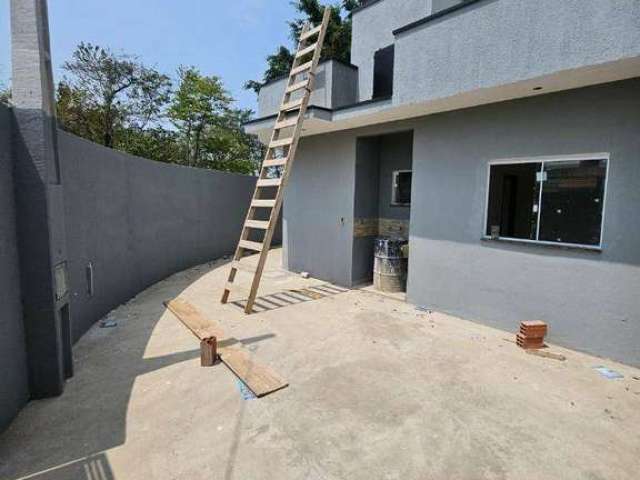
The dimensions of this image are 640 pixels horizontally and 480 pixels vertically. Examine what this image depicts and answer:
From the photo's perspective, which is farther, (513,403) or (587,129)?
(587,129)

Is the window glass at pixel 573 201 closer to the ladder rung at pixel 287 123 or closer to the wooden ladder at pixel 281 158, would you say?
the wooden ladder at pixel 281 158

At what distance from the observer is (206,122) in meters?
18.5

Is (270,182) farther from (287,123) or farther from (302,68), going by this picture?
(302,68)

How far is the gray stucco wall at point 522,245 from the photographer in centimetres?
360

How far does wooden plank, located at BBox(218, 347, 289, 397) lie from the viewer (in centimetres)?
303

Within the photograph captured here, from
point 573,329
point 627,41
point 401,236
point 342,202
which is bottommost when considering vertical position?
point 573,329

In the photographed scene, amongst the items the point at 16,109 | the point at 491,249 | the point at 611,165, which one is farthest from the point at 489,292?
the point at 16,109

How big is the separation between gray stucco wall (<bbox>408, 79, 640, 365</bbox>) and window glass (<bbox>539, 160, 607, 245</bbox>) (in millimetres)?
120

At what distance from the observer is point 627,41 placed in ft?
9.58

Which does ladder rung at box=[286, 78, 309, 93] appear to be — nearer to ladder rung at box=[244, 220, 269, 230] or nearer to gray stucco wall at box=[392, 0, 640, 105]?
gray stucco wall at box=[392, 0, 640, 105]

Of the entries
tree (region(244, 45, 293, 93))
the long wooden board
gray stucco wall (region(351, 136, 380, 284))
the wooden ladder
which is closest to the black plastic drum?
gray stucco wall (region(351, 136, 380, 284))

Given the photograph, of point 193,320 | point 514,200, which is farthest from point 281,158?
point 514,200

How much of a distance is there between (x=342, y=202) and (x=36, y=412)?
5530 mm

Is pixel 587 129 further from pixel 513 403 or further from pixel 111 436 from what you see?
pixel 111 436
